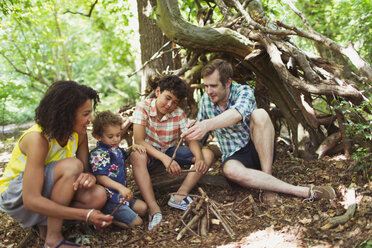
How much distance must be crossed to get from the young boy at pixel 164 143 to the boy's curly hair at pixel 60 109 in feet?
2.33

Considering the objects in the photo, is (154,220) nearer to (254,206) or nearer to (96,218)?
(96,218)

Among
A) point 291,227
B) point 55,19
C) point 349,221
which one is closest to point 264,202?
point 291,227

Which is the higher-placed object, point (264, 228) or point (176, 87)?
point (176, 87)

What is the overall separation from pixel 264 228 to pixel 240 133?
1.01 metres

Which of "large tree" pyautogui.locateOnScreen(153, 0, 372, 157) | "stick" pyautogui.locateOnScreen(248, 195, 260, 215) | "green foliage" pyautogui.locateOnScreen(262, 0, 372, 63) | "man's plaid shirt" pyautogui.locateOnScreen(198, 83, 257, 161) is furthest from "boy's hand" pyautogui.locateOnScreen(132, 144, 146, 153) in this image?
"green foliage" pyautogui.locateOnScreen(262, 0, 372, 63)

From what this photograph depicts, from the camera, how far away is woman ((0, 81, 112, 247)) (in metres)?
2.00

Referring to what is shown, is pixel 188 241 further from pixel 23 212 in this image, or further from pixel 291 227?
pixel 23 212

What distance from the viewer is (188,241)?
7.29ft

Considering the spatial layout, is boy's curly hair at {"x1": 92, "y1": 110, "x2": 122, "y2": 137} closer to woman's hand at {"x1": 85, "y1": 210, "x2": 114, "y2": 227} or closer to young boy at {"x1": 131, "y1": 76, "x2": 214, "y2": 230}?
young boy at {"x1": 131, "y1": 76, "x2": 214, "y2": 230}

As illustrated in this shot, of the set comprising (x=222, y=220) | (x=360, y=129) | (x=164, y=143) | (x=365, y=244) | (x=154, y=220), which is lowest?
(x=154, y=220)

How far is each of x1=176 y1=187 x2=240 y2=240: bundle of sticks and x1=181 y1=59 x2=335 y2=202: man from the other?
0.39m

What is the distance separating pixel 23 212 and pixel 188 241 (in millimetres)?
1203

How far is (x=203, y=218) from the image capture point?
2.38 metres

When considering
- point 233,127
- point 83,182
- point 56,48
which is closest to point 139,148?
point 83,182
